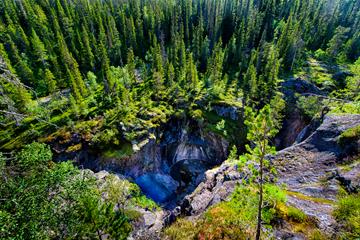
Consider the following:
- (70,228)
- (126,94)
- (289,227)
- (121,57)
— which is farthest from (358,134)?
(121,57)

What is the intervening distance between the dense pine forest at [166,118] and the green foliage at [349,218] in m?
0.07

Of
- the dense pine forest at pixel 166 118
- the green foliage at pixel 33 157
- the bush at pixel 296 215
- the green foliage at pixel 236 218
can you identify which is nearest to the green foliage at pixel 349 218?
the dense pine forest at pixel 166 118

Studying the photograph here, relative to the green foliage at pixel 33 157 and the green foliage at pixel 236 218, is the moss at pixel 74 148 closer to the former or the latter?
the green foliage at pixel 33 157

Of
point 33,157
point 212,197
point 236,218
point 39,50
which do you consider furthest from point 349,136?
point 39,50

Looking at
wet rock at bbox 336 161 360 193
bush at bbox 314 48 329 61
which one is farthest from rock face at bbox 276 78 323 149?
wet rock at bbox 336 161 360 193

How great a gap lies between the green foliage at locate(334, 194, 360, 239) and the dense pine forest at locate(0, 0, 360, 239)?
0.07 metres

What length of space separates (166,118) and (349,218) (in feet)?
151

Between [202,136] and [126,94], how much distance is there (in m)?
26.2

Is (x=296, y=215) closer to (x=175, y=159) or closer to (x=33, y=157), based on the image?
(x=33, y=157)

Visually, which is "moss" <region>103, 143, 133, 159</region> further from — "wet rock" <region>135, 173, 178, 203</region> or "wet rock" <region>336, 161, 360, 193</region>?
"wet rock" <region>336, 161, 360, 193</region>

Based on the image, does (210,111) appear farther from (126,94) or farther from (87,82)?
(87,82)

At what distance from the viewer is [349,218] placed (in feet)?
30.6

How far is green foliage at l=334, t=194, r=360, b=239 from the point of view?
28.5ft

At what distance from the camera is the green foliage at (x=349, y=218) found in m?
8.68
